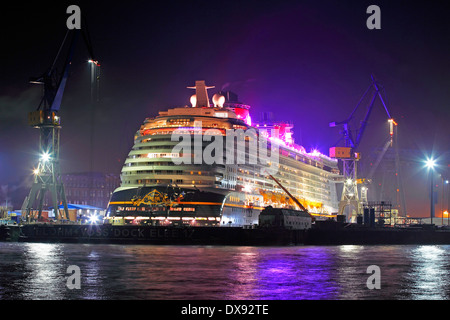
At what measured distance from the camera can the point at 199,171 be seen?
9150 cm

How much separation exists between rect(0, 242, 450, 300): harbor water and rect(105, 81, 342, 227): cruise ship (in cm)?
3163

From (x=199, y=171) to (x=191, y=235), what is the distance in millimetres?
12682

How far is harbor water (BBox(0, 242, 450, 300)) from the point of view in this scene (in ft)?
105

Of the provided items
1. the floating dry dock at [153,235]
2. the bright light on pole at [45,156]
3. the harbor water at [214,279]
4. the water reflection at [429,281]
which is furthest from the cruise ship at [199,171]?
the water reflection at [429,281]

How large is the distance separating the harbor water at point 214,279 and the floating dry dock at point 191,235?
26.4 meters

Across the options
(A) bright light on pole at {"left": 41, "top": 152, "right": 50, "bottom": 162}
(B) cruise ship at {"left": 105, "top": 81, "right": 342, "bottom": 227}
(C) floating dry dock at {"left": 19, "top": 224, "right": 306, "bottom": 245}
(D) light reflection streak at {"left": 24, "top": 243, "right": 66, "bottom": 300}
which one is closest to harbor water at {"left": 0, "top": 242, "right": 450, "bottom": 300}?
(D) light reflection streak at {"left": 24, "top": 243, "right": 66, "bottom": 300}

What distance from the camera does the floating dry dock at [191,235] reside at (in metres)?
82.5

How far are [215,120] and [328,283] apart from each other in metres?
67.6

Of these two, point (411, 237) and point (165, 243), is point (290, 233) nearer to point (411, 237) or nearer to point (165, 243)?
point (165, 243)

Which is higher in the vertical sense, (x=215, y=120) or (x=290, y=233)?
(x=215, y=120)

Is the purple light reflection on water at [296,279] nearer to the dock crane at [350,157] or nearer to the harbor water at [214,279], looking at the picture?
the harbor water at [214,279]

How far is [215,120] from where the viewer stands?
10306 cm

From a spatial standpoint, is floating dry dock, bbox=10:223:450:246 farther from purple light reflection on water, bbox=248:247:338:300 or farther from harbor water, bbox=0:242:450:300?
purple light reflection on water, bbox=248:247:338:300
